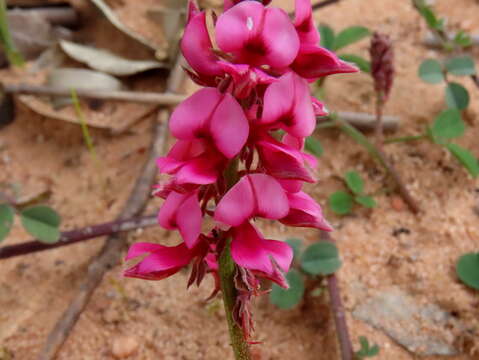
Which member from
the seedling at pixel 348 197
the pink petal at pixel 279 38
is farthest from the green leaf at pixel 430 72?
the pink petal at pixel 279 38

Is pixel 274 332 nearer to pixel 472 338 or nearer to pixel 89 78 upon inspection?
pixel 472 338

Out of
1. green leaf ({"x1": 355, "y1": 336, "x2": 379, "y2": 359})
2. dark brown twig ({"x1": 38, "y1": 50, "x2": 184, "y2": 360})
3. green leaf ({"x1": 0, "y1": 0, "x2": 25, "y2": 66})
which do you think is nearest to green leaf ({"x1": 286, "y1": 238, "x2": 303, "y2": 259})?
green leaf ({"x1": 355, "y1": 336, "x2": 379, "y2": 359})

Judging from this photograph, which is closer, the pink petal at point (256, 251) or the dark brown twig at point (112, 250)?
the pink petal at point (256, 251)

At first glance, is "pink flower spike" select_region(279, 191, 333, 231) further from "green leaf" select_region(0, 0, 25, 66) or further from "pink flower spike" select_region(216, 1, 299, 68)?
"green leaf" select_region(0, 0, 25, 66)

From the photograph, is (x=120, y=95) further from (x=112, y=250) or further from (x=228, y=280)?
(x=228, y=280)

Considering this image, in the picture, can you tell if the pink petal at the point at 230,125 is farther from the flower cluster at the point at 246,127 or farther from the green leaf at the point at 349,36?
the green leaf at the point at 349,36

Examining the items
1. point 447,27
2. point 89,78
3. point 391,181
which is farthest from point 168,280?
point 447,27
